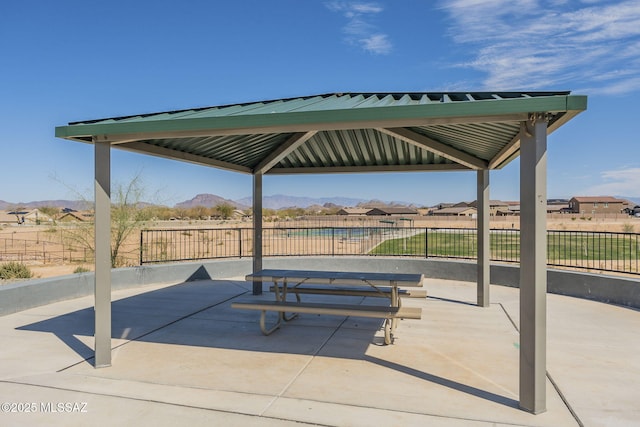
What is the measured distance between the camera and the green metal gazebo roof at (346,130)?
3697 mm

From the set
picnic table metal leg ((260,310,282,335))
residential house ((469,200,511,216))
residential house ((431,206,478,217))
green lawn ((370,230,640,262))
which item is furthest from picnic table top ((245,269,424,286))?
residential house ((469,200,511,216))

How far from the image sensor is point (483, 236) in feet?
24.7

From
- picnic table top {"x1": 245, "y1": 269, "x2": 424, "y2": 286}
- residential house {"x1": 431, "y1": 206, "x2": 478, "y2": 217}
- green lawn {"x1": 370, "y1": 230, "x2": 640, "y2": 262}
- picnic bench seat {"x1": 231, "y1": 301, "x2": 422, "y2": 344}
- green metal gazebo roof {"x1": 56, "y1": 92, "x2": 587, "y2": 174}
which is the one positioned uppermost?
green metal gazebo roof {"x1": 56, "y1": 92, "x2": 587, "y2": 174}

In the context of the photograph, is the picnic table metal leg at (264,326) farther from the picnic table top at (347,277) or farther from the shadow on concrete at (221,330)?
the picnic table top at (347,277)

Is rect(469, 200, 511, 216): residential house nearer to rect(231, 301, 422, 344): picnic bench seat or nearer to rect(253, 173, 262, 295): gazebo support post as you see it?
rect(253, 173, 262, 295): gazebo support post

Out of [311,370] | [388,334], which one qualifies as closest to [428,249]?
[388,334]

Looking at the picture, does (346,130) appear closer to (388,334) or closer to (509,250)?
(388,334)

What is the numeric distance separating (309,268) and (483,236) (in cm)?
505

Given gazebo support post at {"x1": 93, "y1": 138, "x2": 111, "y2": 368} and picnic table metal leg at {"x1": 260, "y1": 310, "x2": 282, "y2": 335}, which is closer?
gazebo support post at {"x1": 93, "y1": 138, "x2": 111, "y2": 368}

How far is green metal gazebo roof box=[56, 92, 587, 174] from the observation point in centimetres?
370

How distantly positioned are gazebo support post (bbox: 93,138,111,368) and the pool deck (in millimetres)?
230

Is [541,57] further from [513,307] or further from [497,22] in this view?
[513,307]

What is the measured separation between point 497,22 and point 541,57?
13370 millimetres

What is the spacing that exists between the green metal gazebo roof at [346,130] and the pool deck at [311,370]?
246 centimetres
